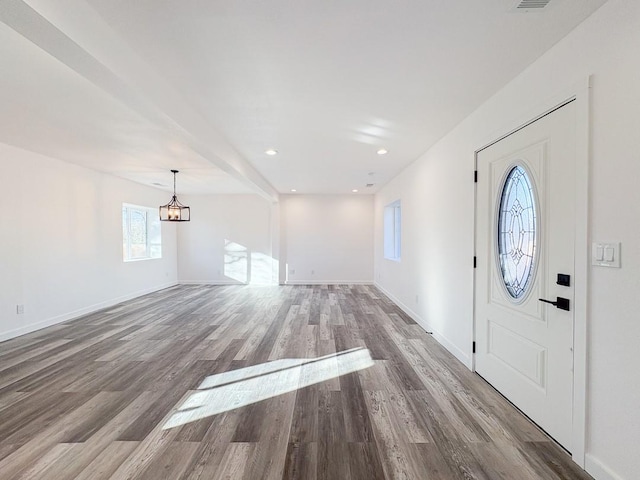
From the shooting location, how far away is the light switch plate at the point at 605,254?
1505mm

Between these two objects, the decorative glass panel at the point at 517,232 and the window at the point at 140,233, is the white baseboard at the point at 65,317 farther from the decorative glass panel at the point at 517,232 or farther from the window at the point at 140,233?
the decorative glass panel at the point at 517,232

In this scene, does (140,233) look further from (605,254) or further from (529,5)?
(605,254)

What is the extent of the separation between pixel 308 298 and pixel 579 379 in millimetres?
5048

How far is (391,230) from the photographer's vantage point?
7145mm

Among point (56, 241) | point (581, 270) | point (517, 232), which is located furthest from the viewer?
point (56, 241)

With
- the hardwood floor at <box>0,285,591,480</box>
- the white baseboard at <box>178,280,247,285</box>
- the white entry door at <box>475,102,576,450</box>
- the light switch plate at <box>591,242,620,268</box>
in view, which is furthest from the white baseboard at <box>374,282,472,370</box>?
the white baseboard at <box>178,280,247,285</box>

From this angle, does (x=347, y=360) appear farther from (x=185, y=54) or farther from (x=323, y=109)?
(x=185, y=54)

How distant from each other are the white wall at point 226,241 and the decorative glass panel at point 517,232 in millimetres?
6573

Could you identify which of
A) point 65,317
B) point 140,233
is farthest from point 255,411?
point 140,233

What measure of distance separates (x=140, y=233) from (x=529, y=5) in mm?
7678

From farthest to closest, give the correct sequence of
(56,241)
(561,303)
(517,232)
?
(56,241) < (517,232) < (561,303)

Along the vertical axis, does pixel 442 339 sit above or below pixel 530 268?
below

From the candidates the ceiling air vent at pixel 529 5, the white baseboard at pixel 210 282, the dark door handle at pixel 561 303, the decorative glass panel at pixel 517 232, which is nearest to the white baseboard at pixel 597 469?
the dark door handle at pixel 561 303

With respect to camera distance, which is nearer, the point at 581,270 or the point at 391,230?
the point at 581,270
